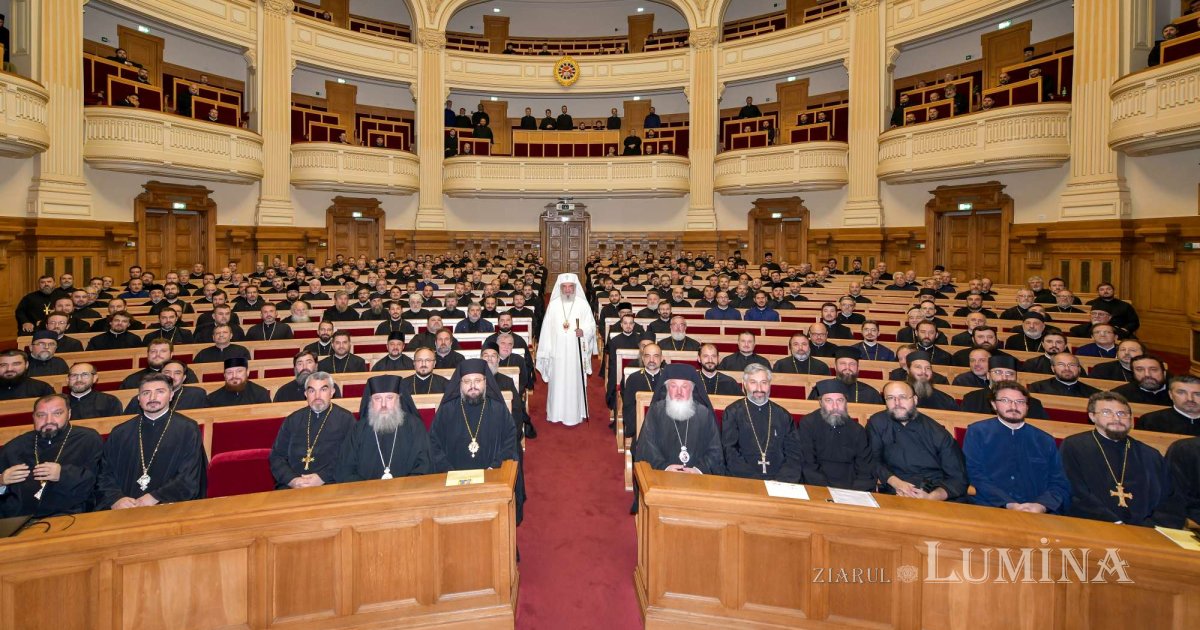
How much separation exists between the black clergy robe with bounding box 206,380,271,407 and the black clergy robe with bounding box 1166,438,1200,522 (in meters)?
6.80

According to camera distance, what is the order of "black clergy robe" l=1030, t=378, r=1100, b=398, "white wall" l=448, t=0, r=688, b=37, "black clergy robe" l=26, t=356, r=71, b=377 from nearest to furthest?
"black clergy robe" l=1030, t=378, r=1100, b=398, "black clergy robe" l=26, t=356, r=71, b=377, "white wall" l=448, t=0, r=688, b=37

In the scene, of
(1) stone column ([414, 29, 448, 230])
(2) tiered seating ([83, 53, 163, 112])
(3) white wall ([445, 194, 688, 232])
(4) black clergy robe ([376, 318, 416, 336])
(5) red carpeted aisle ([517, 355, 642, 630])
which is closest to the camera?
(5) red carpeted aisle ([517, 355, 642, 630])

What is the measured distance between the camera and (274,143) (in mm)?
16141

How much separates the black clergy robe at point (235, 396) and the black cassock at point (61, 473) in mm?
1255

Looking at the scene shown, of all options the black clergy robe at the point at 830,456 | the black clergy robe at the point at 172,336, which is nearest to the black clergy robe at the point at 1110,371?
the black clergy robe at the point at 830,456

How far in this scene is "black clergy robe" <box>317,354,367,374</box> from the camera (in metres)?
6.52

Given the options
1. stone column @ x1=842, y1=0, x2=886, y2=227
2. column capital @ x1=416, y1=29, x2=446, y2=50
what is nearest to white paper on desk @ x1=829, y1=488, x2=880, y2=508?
stone column @ x1=842, y1=0, x2=886, y2=227

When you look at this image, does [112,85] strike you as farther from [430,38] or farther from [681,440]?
[681,440]

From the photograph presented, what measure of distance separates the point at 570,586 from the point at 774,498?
59.3 inches

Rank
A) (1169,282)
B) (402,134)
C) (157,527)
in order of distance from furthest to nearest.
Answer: (402,134) → (1169,282) → (157,527)

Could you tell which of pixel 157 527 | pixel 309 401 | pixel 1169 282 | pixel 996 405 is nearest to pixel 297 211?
pixel 309 401

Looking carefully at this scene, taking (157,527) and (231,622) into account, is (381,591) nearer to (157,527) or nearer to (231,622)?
(231,622)

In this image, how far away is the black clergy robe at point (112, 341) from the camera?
687 centimetres

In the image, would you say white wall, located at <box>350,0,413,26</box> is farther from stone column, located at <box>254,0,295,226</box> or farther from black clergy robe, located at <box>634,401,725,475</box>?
black clergy robe, located at <box>634,401,725,475</box>
